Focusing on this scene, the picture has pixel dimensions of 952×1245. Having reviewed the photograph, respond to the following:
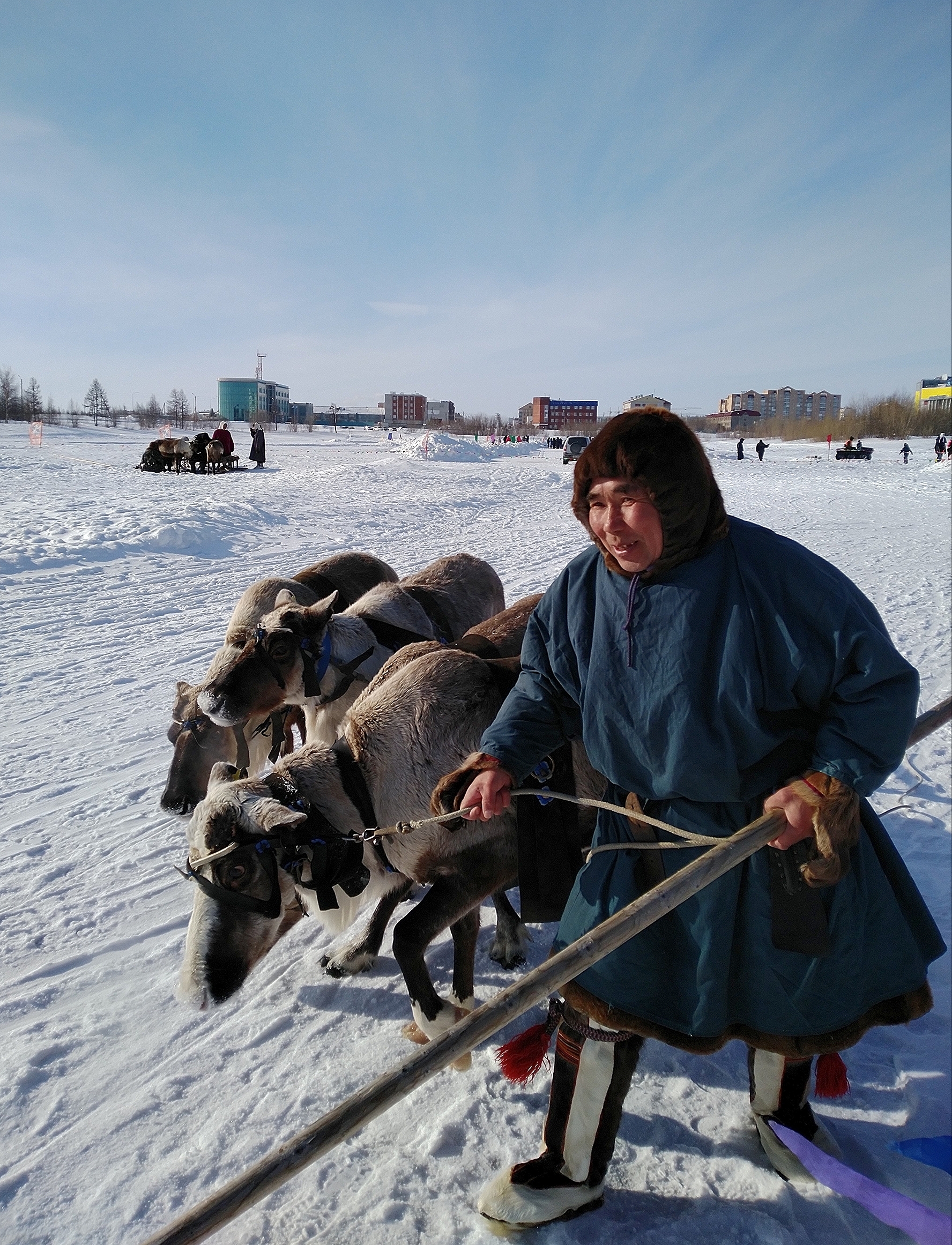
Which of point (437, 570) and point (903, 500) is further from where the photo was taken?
point (903, 500)

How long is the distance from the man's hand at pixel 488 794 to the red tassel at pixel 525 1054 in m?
0.84

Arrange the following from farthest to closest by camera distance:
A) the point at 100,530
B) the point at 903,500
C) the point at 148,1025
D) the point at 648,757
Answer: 1. the point at 903,500
2. the point at 100,530
3. the point at 148,1025
4. the point at 648,757

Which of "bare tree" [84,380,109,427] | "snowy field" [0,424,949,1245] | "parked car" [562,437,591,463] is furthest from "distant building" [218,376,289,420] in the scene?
"snowy field" [0,424,949,1245]

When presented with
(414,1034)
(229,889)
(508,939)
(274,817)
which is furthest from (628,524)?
(508,939)

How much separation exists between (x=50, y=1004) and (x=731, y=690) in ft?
9.55

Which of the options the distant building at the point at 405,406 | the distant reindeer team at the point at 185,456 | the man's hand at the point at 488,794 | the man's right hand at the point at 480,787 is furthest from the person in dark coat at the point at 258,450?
the distant building at the point at 405,406

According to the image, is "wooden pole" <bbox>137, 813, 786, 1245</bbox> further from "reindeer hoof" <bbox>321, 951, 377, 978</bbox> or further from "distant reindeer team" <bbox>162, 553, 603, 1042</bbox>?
"reindeer hoof" <bbox>321, 951, 377, 978</bbox>

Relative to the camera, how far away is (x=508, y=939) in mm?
3242

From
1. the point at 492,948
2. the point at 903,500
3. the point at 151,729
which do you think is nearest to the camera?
the point at 492,948

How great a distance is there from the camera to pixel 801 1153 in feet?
5.89

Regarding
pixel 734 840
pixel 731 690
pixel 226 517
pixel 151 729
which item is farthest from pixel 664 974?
pixel 226 517

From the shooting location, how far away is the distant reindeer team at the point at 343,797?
2.24 meters

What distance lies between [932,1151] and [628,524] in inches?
67.7

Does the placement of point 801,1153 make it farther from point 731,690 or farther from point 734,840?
point 731,690
